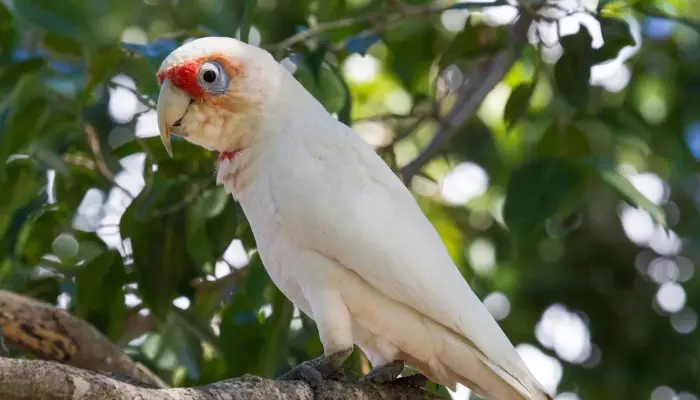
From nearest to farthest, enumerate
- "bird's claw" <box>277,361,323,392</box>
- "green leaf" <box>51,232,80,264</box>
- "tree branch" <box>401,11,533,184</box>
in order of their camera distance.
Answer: "bird's claw" <box>277,361,323,392</box>, "tree branch" <box>401,11,533,184</box>, "green leaf" <box>51,232,80,264</box>

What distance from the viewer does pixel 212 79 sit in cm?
167

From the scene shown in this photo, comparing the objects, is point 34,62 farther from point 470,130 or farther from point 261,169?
point 470,130

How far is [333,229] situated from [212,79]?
36 centimetres

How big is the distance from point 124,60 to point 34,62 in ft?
0.67

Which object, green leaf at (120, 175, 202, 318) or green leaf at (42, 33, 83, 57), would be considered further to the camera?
green leaf at (42, 33, 83, 57)

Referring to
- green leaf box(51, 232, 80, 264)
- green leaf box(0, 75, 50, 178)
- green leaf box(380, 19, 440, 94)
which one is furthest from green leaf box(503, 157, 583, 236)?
green leaf box(51, 232, 80, 264)

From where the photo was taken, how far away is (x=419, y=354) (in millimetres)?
1594

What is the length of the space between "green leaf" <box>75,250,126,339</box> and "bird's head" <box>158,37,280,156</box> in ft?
1.68

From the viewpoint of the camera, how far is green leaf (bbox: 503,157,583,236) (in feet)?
6.23

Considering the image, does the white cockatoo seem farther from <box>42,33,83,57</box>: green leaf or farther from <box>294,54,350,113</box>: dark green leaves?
<box>42,33,83,57</box>: green leaf

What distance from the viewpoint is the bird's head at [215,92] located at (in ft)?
5.47

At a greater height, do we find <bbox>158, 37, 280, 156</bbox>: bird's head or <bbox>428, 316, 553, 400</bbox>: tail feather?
<bbox>158, 37, 280, 156</bbox>: bird's head

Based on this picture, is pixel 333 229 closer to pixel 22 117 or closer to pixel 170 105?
pixel 170 105

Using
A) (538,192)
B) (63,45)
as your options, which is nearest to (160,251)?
(63,45)
